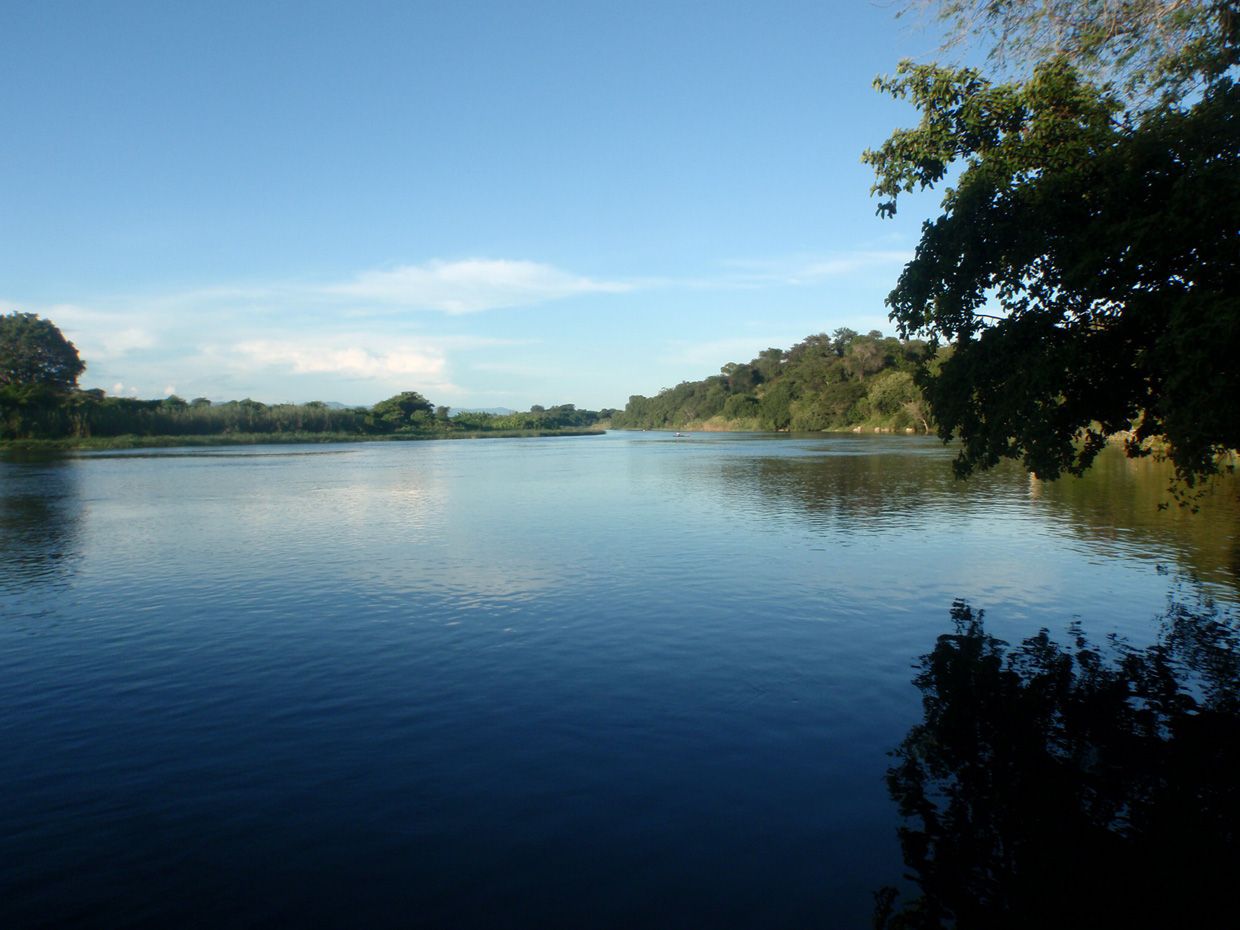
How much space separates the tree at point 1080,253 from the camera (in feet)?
39.1

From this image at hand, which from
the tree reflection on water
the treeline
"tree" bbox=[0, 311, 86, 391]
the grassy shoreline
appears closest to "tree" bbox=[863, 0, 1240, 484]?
the tree reflection on water

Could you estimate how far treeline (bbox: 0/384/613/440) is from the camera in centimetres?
10050

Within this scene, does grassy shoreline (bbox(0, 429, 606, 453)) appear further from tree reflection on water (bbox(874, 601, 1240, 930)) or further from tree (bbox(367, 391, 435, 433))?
tree reflection on water (bbox(874, 601, 1240, 930))

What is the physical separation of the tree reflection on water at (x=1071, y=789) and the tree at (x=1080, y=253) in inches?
148

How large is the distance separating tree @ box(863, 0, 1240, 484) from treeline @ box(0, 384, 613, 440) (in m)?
113

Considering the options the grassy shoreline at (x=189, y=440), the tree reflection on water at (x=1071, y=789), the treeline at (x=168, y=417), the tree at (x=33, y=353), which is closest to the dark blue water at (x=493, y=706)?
the tree reflection on water at (x=1071, y=789)

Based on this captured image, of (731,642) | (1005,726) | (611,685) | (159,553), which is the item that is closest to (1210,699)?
(1005,726)

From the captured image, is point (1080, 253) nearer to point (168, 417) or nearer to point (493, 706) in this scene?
point (493, 706)

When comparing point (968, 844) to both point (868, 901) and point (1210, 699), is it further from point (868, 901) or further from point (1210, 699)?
point (1210, 699)

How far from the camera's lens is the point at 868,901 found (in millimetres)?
7047

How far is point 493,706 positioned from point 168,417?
124 m

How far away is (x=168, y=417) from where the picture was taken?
11769 cm

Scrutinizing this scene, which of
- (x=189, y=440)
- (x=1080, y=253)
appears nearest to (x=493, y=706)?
(x=1080, y=253)

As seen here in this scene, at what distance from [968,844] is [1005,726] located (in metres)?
3.36
